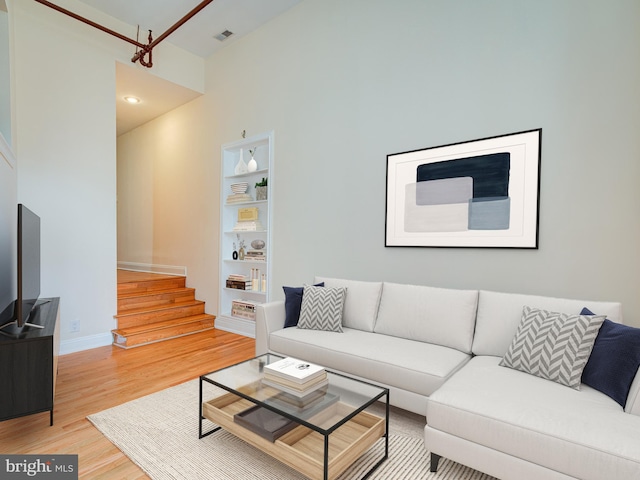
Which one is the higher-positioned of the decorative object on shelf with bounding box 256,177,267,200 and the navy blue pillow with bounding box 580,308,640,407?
the decorative object on shelf with bounding box 256,177,267,200

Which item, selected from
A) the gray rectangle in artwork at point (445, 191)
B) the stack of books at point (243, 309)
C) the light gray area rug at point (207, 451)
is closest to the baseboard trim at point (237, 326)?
the stack of books at point (243, 309)

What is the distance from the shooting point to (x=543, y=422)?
1.45 metres

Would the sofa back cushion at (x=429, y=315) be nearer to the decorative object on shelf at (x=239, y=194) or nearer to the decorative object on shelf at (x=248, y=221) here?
Result: the decorative object on shelf at (x=248, y=221)

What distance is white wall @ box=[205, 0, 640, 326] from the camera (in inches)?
87.5

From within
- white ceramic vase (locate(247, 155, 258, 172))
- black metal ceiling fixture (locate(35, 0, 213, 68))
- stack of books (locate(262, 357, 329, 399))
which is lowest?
stack of books (locate(262, 357, 329, 399))

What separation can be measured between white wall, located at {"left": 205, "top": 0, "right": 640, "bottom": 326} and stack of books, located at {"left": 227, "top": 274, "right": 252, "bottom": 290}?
0.54 metres

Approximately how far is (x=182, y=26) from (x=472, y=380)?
4.74 metres

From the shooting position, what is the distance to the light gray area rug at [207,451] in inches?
68.1

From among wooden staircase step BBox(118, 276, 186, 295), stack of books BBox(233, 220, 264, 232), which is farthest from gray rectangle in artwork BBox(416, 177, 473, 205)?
wooden staircase step BBox(118, 276, 186, 295)

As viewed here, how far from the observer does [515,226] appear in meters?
2.54

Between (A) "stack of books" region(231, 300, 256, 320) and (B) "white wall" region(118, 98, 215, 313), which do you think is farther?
(B) "white wall" region(118, 98, 215, 313)

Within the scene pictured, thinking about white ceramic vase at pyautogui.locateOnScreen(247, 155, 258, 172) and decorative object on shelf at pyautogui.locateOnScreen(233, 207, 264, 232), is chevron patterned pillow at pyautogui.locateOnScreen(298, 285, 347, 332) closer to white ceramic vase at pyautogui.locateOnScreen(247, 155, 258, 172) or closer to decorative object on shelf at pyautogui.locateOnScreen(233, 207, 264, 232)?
decorative object on shelf at pyautogui.locateOnScreen(233, 207, 264, 232)

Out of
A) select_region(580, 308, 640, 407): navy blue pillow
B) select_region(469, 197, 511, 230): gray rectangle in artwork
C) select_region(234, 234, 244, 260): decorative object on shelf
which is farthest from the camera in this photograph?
select_region(234, 234, 244, 260): decorative object on shelf

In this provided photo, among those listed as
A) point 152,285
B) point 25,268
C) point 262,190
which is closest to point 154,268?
point 152,285
